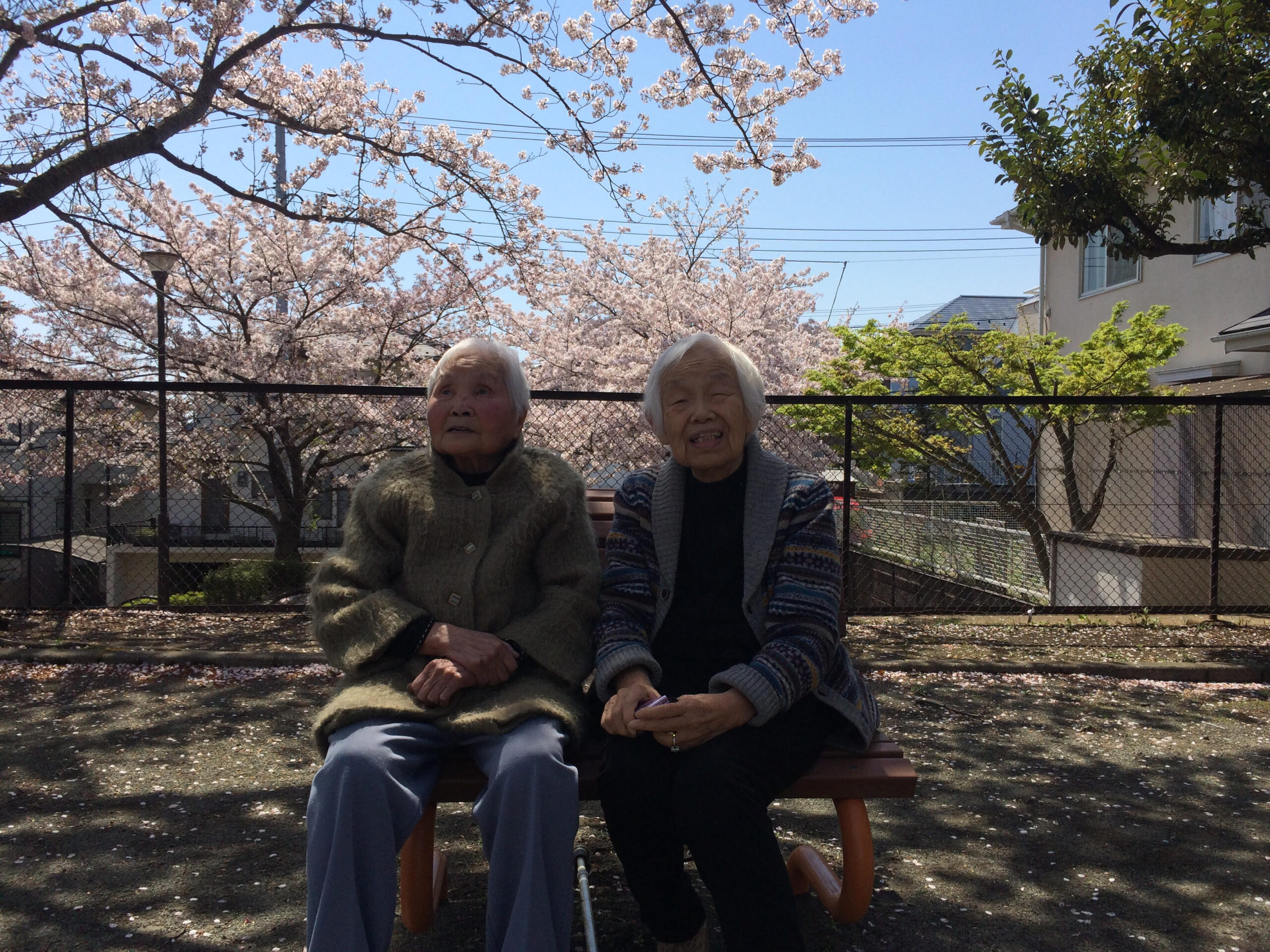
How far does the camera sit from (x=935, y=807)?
293 cm

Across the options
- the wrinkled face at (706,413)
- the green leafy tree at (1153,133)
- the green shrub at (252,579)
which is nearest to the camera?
the wrinkled face at (706,413)

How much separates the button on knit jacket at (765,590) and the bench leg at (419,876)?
0.49m

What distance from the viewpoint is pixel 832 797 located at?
1.94 m

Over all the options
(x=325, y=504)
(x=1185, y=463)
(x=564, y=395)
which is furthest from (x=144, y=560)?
(x=1185, y=463)

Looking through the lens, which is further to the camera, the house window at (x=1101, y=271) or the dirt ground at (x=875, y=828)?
the house window at (x=1101, y=271)

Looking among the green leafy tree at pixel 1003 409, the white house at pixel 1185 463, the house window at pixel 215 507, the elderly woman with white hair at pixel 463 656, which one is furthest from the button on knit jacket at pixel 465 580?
the house window at pixel 215 507

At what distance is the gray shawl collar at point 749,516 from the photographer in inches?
80.6

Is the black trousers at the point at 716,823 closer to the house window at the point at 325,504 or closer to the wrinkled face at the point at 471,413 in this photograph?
the wrinkled face at the point at 471,413

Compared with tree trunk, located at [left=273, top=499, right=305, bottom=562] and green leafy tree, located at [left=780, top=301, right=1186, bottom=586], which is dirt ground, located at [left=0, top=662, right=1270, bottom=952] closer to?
green leafy tree, located at [left=780, top=301, right=1186, bottom=586]

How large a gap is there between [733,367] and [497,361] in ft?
1.92

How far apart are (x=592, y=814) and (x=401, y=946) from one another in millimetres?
952

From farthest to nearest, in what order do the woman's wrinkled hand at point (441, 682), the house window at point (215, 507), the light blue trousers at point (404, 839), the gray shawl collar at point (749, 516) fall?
the house window at point (215, 507), the gray shawl collar at point (749, 516), the woman's wrinkled hand at point (441, 682), the light blue trousers at point (404, 839)

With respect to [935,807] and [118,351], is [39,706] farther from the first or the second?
[118,351]

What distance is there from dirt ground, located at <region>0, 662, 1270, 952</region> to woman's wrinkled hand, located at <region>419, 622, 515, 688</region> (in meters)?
0.65
